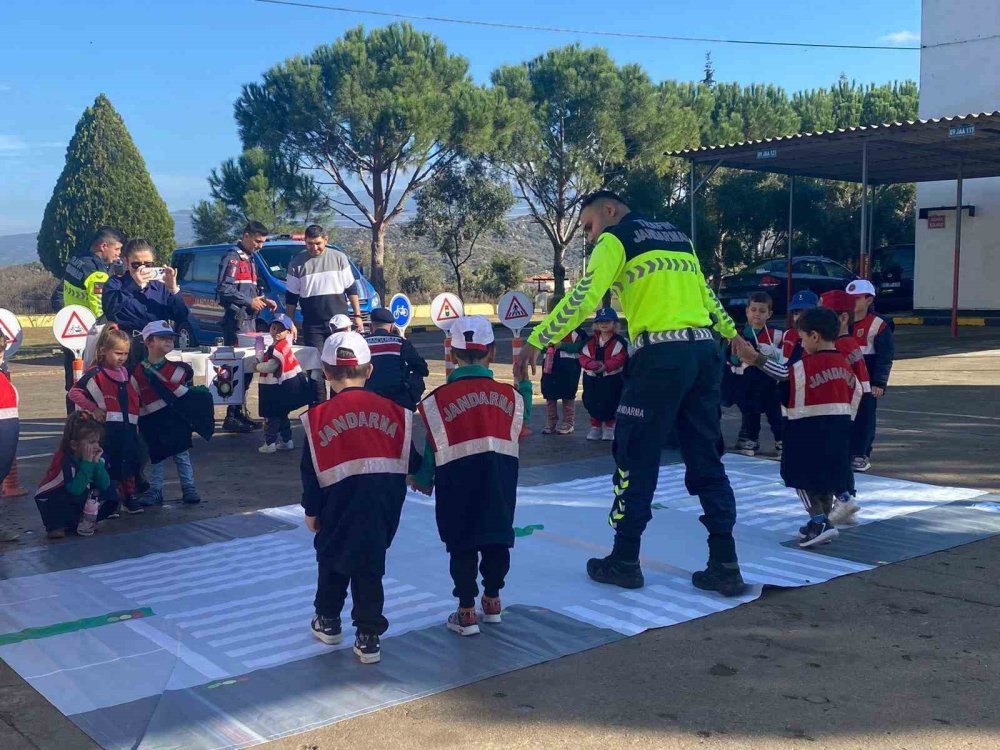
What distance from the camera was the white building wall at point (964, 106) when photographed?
2361 centimetres

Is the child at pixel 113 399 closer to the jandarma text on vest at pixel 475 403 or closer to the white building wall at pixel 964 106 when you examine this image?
the jandarma text on vest at pixel 475 403

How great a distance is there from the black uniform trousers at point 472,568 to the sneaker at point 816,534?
231cm

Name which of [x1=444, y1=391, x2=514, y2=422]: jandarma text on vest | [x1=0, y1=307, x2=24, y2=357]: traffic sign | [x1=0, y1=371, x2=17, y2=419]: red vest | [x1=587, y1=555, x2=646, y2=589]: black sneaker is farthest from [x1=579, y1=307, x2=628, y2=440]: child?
[x1=0, y1=371, x2=17, y2=419]: red vest

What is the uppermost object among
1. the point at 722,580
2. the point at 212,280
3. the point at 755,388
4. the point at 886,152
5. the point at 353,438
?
the point at 886,152

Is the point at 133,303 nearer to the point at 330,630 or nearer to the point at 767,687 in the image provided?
the point at 330,630

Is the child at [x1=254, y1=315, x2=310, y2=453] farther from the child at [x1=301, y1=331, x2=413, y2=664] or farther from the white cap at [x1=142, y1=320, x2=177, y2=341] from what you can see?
the child at [x1=301, y1=331, x2=413, y2=664]

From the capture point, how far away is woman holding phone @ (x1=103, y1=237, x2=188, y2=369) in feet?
28.6

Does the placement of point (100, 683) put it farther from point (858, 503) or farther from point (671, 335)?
point (858, 503)

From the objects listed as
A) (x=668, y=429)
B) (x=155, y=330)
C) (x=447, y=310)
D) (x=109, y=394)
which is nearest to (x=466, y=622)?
(x=668, y=429)

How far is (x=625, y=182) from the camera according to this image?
36.2 meters

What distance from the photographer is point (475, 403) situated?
4738 mm

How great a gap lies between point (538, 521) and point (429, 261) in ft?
150

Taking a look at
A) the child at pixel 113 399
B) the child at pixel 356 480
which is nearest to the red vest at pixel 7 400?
the child at pixel 113 399

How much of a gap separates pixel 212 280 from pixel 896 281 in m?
→ 17.3
